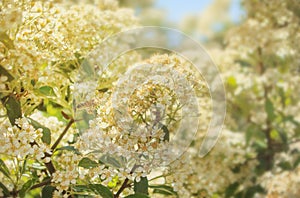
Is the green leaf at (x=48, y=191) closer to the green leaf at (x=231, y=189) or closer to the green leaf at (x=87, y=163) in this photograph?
the green leaf at (x=87, y=163)

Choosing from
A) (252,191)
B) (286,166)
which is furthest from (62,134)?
(286,166)

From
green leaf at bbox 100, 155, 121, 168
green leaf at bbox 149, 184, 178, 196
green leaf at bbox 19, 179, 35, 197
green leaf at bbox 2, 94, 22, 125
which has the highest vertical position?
green leaf at bbox 2, 94, 22, 125

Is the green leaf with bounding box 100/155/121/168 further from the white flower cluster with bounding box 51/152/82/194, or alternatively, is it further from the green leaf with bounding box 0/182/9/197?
the green leaf with bounding box 0/182/9/197

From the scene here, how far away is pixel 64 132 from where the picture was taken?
104cm

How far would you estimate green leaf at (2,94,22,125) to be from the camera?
32.8 inches

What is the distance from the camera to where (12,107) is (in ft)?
2.76

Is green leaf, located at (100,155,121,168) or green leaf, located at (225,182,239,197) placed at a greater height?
green leaf, located at (225,182,239,197)

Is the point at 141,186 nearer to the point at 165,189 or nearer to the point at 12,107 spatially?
the point at 165,189

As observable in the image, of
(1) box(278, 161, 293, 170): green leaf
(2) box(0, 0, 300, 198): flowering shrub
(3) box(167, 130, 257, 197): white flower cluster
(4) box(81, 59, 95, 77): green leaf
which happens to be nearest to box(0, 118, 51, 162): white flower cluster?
(2) box(0, 0, 300, 198): flowering shrub

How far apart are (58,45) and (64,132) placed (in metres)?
0.22

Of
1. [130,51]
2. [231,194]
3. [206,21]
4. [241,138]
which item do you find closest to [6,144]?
[130,51]

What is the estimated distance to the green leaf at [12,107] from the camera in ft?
2.73

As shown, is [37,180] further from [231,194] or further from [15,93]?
[231,194]

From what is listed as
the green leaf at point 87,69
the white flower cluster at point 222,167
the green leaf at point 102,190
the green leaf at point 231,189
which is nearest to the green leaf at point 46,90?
the green leaf at point 87,69
